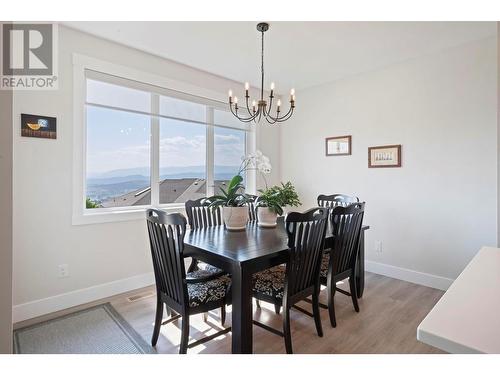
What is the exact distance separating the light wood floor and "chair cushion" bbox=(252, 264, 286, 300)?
0.40 metres

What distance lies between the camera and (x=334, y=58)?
3.19 metres

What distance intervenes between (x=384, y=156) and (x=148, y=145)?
2884 mm

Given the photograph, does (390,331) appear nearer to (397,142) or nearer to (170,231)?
(170,231)

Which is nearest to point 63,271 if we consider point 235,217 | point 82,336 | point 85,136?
point 82,336

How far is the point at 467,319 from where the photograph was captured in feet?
2.37

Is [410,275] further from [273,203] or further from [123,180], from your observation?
[123,180]

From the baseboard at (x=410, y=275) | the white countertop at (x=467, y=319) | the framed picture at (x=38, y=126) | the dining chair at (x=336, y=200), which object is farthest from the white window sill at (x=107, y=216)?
the baseboard at (x=410, y=275)

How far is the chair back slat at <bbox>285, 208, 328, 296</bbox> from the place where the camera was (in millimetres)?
1800

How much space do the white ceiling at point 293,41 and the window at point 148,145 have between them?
0.46m

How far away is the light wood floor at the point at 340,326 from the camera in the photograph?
197 cm

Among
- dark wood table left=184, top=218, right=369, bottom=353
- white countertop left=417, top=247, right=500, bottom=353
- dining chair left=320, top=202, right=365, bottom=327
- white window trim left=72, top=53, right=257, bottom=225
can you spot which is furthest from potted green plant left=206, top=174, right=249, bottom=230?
white countertop left=417, top=247, right=500, bottom=353

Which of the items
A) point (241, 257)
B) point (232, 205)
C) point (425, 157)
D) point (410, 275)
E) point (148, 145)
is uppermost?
point (148, 145)

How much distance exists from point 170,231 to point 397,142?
2926 mm
